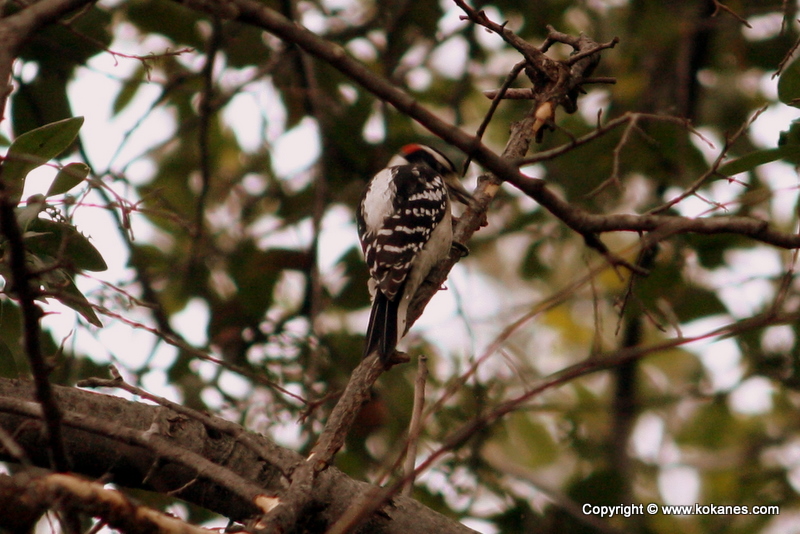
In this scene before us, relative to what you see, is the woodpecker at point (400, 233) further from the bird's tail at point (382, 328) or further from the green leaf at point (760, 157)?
the green leaf at point (760, 157)

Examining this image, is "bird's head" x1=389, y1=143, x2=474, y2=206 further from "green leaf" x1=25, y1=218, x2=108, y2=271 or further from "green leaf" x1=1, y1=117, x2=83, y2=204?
"green leaf" x1=1, y1=117, x2=83, y2=204

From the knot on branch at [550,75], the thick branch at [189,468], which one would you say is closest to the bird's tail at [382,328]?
the thick branch at [189,468]

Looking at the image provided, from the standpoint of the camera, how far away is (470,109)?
780 cm

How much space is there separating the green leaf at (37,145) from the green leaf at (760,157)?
6.27ft

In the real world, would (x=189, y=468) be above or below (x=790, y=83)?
below

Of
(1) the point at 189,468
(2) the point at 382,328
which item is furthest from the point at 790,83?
(1) the point at 189,468

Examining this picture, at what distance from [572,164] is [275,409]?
2438 mm

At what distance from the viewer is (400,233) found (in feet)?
15.1

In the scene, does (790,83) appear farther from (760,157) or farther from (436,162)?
(436,162)

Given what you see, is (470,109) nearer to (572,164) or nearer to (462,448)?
(572,164)

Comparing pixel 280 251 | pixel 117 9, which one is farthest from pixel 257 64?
pixel 280 251

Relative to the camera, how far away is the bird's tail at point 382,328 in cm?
325

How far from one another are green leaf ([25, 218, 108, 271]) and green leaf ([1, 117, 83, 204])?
12cm

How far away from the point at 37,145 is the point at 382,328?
1.81 metres
